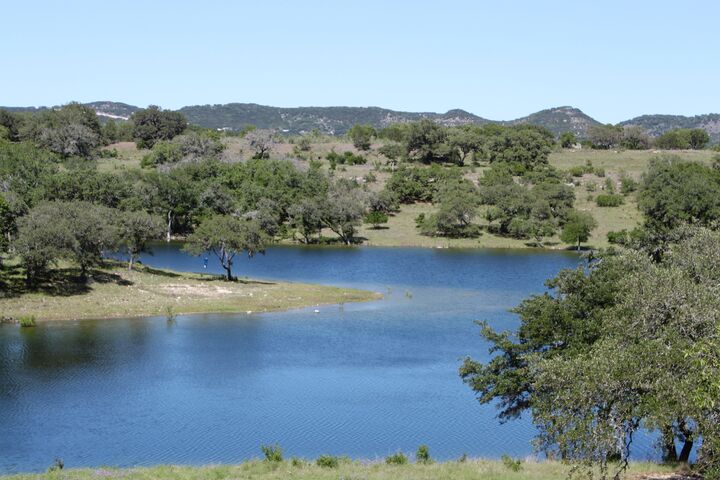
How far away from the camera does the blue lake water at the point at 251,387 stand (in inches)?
1364

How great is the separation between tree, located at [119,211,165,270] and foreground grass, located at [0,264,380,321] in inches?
86.7

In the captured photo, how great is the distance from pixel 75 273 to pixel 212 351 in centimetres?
2217

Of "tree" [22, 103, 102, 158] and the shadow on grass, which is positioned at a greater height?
"tree" [22, 103, 102, 158]

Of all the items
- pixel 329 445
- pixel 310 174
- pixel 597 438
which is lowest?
pixel 329 445

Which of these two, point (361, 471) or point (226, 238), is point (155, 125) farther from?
point (361, 471)

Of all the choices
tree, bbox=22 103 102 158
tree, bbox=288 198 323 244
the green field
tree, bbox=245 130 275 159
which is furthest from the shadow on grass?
tree, bbox=245 130 275 159

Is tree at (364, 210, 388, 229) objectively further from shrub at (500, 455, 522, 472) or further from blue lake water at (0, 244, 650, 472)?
shrub at (500, 455, 522, 472)

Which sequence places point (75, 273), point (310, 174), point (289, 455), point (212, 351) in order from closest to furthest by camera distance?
point (289, 455) → point (212, 351) → point (75, 273) → point (310, 174)

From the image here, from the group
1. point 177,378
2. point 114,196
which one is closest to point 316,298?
point 177,378

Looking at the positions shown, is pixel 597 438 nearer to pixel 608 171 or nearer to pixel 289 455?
pixel 289 455

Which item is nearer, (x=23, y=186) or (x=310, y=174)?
(x=23, y=186)

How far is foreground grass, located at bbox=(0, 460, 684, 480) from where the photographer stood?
2592 cm

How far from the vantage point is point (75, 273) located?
2685 inches

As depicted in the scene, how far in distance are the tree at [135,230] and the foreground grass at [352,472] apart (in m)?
45.9
